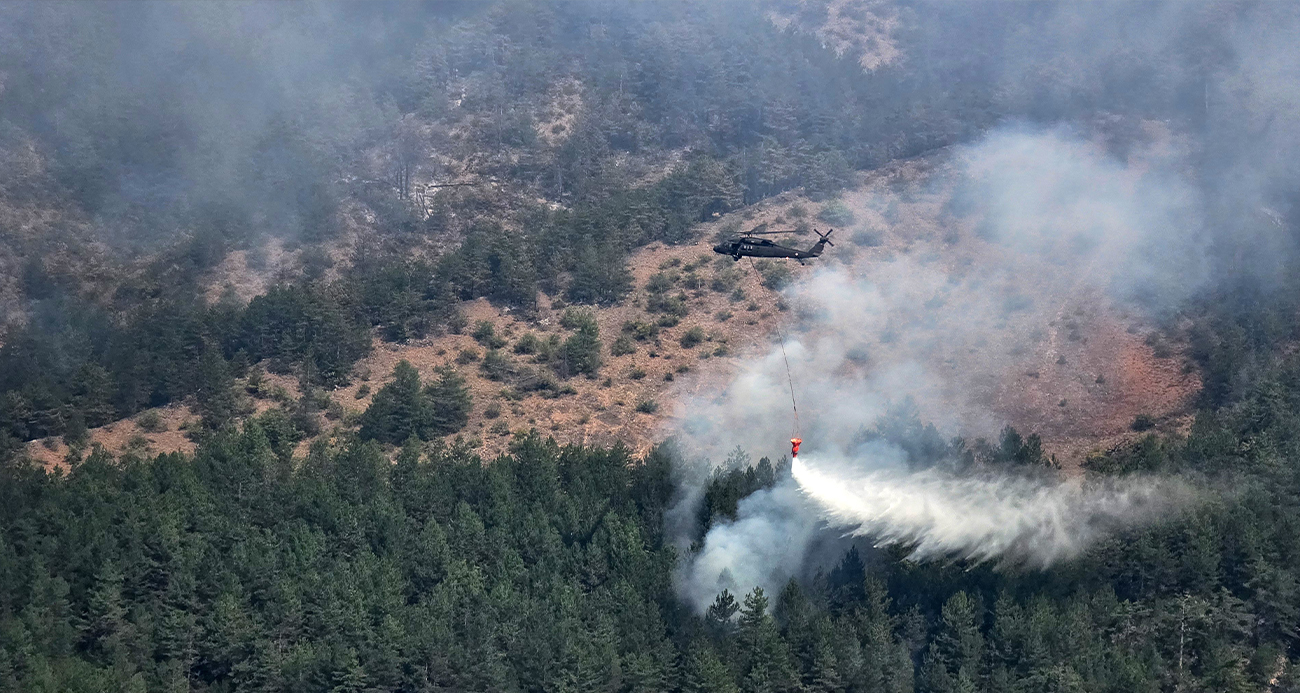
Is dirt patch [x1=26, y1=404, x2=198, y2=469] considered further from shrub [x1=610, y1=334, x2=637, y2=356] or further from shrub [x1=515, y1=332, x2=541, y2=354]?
shrub [x1=610, y1=334, x2=637, y2=356]

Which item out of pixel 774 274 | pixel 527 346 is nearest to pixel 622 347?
pixel 527 346

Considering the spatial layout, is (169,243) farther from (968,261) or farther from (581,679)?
(581,679)

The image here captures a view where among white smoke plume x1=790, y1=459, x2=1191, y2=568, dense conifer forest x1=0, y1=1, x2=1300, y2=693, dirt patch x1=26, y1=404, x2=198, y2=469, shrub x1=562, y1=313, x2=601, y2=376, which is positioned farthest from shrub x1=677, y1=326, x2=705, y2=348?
dirt patch x1=26, y1=404, x2=198, y2=469

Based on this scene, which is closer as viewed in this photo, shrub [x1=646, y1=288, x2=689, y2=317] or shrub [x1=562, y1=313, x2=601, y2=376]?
shrub [x1=562, y1=313, x2=601, y2=376]

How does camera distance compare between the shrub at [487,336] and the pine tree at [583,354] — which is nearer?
the pine tree at [583,354]

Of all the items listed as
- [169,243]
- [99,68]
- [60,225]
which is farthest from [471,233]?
[99,68]

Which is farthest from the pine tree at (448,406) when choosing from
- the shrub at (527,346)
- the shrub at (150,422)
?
the shrub at (150,422)

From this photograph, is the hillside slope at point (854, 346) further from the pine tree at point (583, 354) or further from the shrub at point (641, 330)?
the pine tree at point (583, 354)

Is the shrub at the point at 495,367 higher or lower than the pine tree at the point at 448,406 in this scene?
higher

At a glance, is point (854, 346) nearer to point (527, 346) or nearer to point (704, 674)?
point (527, 346)
